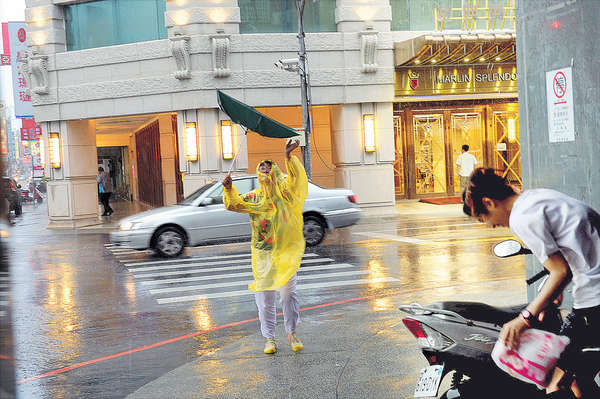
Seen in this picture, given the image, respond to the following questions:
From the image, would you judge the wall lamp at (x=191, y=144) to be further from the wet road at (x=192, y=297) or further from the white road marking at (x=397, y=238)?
the white road marking at (x=397, y=238)

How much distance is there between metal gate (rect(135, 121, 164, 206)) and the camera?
3278cm

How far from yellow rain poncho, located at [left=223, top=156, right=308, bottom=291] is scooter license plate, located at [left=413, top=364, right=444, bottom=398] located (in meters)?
2.88

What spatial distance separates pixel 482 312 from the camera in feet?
13.3

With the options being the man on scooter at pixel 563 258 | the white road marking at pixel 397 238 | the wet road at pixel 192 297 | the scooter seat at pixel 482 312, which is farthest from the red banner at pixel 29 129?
the man on scooter at pixel 563 258

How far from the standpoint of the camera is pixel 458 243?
50.2ft

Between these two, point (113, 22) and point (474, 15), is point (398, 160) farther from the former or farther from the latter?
point (113, 22)

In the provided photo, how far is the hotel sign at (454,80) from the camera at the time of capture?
2512 centimetres

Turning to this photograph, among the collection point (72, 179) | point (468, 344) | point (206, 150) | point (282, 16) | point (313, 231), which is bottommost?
point (313, 231)

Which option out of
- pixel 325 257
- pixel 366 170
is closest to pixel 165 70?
pixel 366 170

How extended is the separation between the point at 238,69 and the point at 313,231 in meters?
9.39

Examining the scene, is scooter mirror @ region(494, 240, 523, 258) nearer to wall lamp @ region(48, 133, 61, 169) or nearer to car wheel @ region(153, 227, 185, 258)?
car wheel @ region(153, 227, 185, 258)

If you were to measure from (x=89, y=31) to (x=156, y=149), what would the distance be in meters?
8.71

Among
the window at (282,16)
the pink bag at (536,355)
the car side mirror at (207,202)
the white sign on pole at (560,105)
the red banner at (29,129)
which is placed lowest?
the pink bag at (536,355)

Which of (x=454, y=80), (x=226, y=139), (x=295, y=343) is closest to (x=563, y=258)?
(x=295, y=343)
